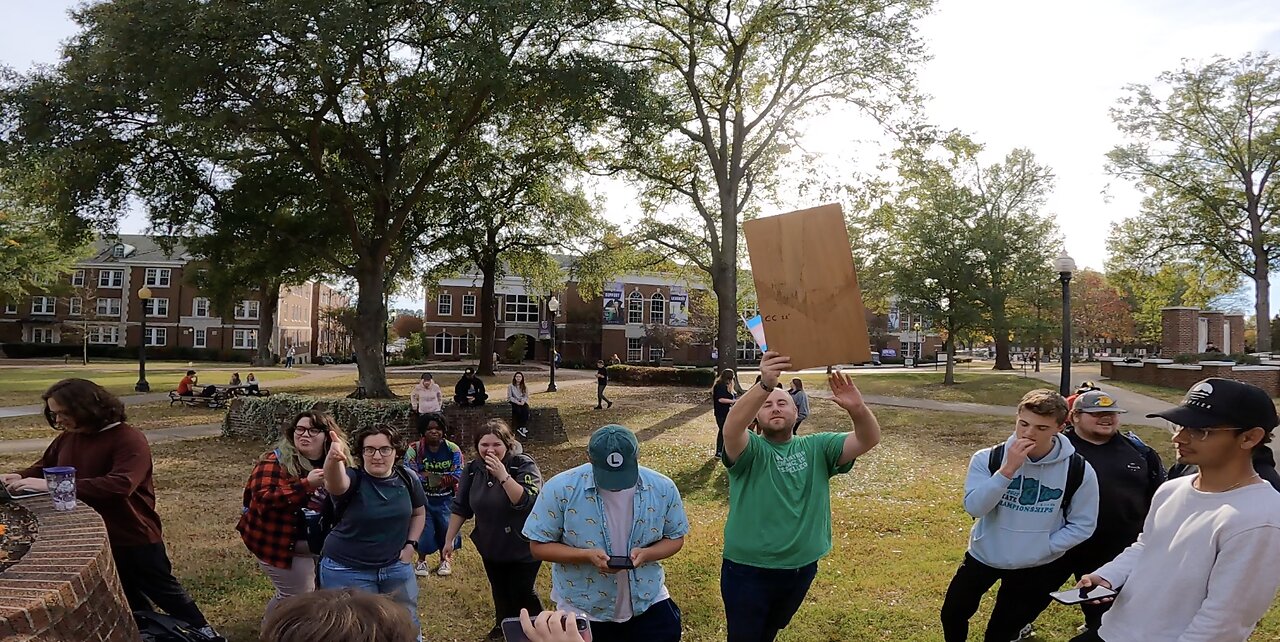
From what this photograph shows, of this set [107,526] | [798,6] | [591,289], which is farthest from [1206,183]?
[107,526]

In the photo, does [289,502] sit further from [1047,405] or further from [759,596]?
[1047,405]

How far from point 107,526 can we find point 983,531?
507cm

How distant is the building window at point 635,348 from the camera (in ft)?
204

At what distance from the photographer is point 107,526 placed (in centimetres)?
429

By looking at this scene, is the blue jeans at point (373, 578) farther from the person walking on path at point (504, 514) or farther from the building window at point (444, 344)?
the building window at point (444, 344)

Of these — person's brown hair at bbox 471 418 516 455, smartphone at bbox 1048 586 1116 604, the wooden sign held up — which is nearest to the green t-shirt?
the wooden sign held up

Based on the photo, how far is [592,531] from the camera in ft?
11.3

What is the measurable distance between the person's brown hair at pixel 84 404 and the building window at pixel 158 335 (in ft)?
238

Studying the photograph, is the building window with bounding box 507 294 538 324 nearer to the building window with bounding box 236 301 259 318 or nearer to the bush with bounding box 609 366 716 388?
the building window with bounding box 236 301 259 318

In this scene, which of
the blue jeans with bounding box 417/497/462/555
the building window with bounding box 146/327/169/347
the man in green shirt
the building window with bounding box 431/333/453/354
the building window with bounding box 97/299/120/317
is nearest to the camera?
the man in green shirt

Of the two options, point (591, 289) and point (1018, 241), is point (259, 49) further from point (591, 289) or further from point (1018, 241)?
point (1018, 241)

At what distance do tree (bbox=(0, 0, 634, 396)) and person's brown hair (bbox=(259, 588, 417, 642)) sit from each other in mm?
15208

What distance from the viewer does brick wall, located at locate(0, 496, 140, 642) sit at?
2.94 m

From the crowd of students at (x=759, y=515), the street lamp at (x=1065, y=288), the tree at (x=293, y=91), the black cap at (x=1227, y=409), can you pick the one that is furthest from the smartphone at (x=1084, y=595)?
the tree at (x=293, y=91)
